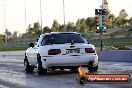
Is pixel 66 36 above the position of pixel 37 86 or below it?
above

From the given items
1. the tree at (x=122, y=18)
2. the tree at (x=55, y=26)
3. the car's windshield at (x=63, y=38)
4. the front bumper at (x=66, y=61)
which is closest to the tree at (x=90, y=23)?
the tree at (x=122, y=18)

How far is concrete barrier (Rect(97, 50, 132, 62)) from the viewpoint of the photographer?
24.8m

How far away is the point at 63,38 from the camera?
1536 centimetres

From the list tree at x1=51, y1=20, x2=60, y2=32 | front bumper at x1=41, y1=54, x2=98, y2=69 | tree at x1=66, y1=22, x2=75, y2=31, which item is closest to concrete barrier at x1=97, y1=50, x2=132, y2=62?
front bumper at x1=41, y1=54, x2=98, y2=69

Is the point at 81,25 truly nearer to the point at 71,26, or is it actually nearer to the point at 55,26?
the point at 71,26

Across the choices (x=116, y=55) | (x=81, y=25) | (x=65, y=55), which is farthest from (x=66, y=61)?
(x=81, y=25)

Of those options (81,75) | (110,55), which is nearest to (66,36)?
(81,75)

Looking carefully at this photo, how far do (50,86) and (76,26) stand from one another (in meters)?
144

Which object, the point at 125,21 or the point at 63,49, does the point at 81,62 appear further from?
the point at 125,21

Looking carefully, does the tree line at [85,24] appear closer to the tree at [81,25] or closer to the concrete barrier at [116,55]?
the tree at [81,25]

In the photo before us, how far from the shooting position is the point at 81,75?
5.89 metres

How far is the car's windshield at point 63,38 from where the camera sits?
49.8 ft

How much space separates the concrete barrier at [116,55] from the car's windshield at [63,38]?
9.34 meters

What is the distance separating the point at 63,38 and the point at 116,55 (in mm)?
11207
